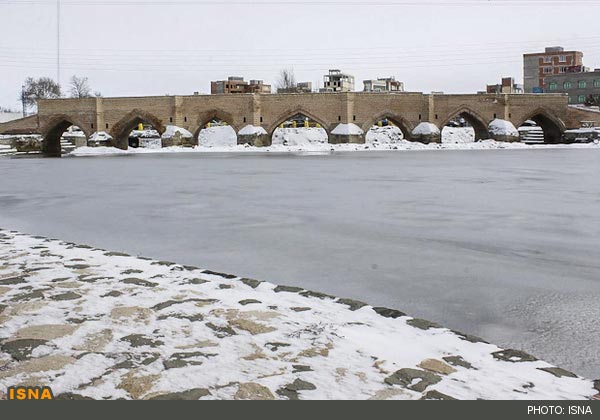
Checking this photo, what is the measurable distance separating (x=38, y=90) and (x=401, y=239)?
82584 mm

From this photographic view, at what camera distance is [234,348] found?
10.9ft

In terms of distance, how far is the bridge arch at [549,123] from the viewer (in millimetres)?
49688

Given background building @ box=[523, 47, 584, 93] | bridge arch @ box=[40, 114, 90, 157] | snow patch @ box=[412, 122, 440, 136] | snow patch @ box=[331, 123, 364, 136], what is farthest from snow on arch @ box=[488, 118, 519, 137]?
background building @ box=[523, 47, 584, 93]

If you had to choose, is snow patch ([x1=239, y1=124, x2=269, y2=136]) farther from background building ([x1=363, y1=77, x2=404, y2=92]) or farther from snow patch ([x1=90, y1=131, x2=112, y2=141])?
background building ([x1=363, y1=77, x2=404, y2=92])

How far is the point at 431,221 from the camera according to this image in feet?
27.2

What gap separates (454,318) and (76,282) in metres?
2.92

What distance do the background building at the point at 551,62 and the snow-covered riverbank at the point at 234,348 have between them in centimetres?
9456

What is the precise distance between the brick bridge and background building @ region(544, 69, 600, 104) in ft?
118

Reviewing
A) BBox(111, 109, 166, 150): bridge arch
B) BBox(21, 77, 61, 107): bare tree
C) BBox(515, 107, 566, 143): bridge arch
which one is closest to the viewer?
BBox(111, 109, 166, 150): bridge arch

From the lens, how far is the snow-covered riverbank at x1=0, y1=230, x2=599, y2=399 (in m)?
2.79

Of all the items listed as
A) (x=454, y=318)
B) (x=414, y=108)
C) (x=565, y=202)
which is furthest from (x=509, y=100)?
(x=454, y=318)

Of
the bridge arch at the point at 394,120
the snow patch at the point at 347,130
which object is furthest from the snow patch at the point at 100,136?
the bridge arch at the point at 394,120
